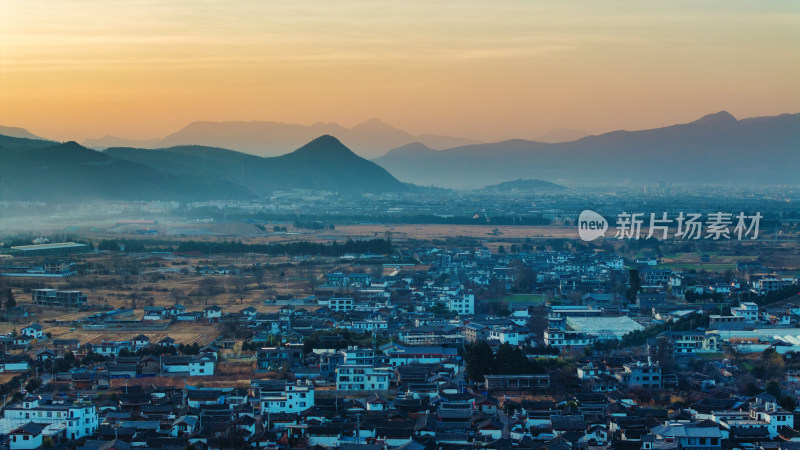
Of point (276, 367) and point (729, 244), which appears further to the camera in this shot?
point (729, 244)

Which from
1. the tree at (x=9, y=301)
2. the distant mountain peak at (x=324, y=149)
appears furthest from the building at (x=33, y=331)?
the distant mountain peak at (x=324, y=149)

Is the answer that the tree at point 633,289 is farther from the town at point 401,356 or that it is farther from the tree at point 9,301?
the tree at point 9,301

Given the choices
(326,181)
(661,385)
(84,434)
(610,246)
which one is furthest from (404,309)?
(326,181)

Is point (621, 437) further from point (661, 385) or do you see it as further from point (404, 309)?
point (404, 309)

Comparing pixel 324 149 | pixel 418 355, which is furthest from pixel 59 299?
pixel 324 149

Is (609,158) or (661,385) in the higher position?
(609,158)

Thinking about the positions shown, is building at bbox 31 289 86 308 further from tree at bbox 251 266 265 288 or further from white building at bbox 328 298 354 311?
white building at bbox 328 298 354 311

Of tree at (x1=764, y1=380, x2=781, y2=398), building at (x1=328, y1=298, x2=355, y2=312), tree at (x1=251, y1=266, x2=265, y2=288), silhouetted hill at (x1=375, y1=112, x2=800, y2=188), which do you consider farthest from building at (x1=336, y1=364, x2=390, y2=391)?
silhouetted hill at (x1=375, y1=112, x2=800, y2=188)
